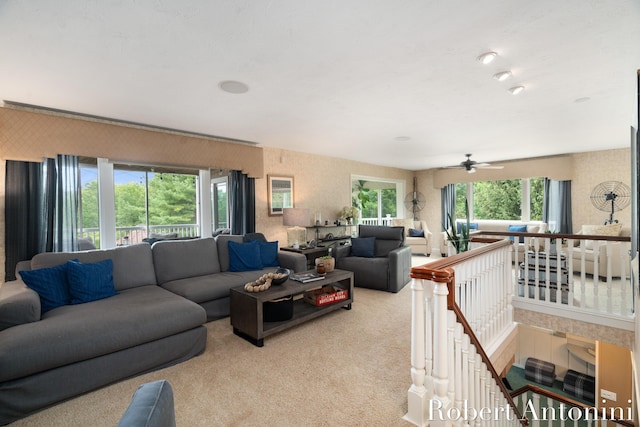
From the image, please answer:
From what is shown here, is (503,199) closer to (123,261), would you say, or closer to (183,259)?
(183,259)

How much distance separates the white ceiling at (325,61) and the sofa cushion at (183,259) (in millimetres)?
1544

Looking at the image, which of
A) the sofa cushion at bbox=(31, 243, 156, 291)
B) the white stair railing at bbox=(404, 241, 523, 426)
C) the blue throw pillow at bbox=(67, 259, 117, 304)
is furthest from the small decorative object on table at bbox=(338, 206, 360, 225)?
the blue throw pillow at bbox=(67, 259, 117, 304)

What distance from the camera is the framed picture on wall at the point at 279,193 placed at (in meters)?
5.17

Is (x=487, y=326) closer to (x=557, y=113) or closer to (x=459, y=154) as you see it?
(x=557, y=113)

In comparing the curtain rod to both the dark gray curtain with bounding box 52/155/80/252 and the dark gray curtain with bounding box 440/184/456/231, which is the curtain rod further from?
the dark gray curtain with bounding box 440/184/456/231

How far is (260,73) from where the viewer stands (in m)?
2.38

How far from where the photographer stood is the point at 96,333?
207cm

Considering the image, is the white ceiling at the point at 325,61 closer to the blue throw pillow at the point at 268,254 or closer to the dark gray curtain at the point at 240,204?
the dark gray curtain at the point at 240,204

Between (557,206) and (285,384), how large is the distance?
699 cm

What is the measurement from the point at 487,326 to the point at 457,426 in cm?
126

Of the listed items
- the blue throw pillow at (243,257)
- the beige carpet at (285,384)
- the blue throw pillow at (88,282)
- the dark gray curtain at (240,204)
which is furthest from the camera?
the dark gray curtain at (240,204)

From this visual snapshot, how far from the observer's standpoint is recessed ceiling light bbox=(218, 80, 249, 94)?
8.42 feet

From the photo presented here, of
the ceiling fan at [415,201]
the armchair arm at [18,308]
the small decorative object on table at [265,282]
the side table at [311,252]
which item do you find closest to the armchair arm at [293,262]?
the side table at [311,252]

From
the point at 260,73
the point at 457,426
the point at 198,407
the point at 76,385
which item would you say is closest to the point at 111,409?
the point at 76,385
